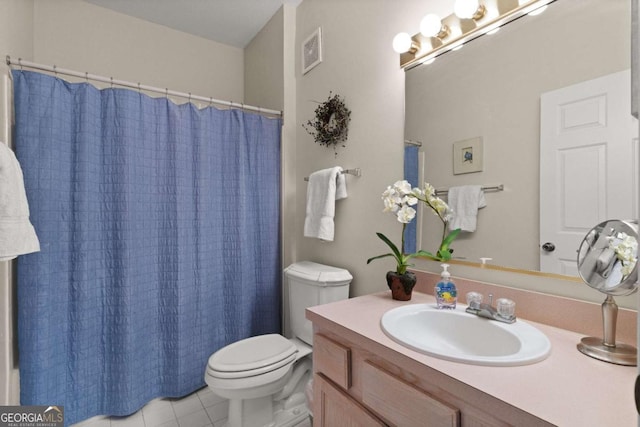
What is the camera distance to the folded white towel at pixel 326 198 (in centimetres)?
164

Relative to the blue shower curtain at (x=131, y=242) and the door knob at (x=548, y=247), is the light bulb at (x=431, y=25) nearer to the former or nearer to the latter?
the door knob at (x=548, y=247)

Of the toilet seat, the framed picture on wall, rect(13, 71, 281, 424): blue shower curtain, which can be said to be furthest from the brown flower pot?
the framed picture on wall

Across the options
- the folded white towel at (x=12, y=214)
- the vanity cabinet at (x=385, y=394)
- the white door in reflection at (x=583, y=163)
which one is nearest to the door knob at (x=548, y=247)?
the white door in reflection at (x=583, y=163)

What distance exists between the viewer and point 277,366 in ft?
4.59

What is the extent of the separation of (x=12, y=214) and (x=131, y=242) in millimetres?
544

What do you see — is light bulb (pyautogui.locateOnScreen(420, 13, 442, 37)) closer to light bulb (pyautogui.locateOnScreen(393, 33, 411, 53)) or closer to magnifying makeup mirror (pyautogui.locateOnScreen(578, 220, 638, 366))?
light bulb (pyautogui.locateOnScreen(393, 33, 411, 53))

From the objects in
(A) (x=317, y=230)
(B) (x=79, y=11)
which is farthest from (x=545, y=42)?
(B) (x=79, y=11)

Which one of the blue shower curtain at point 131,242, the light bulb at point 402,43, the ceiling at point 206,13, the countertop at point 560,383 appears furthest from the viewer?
the ceiling at point 206,13

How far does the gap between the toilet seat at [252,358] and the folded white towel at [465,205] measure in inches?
37.7

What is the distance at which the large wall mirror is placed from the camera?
835 millimetres

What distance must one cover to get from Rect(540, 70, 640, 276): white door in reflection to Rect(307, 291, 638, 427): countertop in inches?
10.9

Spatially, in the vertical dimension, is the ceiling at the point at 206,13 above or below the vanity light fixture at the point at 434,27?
above

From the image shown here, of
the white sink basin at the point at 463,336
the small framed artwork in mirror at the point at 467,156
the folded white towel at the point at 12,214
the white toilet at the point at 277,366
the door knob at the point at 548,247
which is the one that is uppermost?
the small framed artwork in mirror at the point at 467,156

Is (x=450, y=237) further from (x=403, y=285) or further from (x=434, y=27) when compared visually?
(x=434, y=27)
